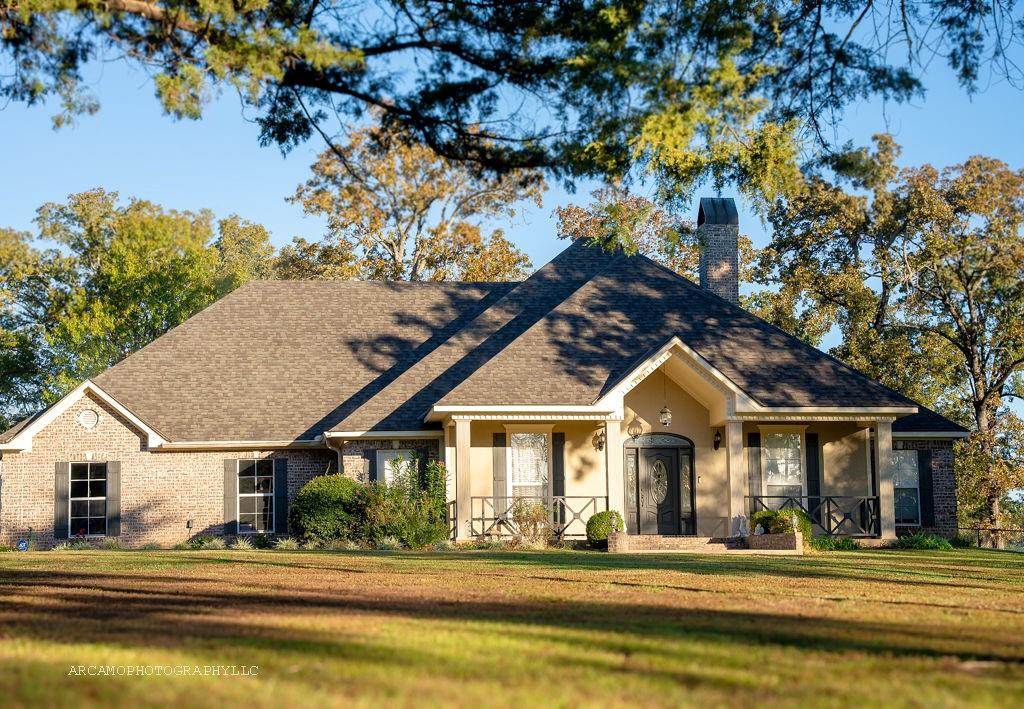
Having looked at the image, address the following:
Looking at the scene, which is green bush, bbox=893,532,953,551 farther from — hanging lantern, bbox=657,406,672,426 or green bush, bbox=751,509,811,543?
hanging lantern, bbox=657,406,672,426

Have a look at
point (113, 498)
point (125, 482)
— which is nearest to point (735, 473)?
point (125, 482)

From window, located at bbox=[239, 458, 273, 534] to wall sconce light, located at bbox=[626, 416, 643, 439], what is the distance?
8.14 metres

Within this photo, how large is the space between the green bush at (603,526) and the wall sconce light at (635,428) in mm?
2704

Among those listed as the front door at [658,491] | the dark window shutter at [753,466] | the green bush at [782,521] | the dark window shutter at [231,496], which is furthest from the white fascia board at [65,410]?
the green bush at [782,521]

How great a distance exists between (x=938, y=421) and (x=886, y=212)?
10437mm

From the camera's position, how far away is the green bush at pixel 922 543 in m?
24.9

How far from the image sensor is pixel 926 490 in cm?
2741

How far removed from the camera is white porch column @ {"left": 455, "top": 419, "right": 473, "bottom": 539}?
23953 millimetres

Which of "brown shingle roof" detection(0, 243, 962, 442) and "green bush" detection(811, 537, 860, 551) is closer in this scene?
"green bush" detection(811, 537, 860, 551)

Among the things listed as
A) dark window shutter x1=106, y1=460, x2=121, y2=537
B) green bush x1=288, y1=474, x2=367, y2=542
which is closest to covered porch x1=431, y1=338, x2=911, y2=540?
green bush x1=288, y1=474, x2=367, y2=542

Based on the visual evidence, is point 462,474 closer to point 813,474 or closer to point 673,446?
point 673,446

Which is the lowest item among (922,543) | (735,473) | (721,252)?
(922,543)

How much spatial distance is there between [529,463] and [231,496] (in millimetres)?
6834

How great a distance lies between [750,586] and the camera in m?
12.9
